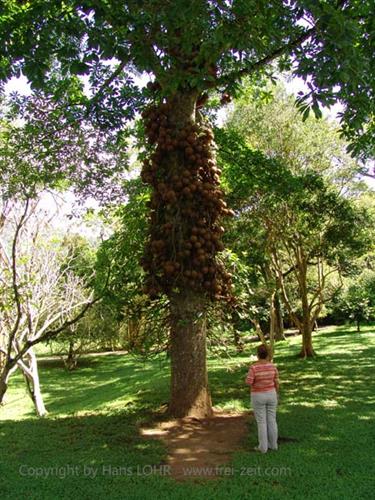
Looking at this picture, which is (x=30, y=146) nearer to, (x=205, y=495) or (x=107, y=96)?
(x=107, y=96)

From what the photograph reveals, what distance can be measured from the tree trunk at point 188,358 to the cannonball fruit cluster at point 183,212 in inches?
10.2

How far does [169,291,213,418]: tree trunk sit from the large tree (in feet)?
0.05

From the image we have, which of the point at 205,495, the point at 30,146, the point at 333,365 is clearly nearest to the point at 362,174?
the point at 333,365

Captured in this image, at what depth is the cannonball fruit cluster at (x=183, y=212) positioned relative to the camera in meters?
6.50

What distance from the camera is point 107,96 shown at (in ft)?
24.0

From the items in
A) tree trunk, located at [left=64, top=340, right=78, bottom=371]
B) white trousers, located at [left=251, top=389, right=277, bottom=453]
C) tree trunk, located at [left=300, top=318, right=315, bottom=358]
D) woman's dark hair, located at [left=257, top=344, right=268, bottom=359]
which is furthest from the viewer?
tree trunk, located at [left=64, top=340, right=78, bottom=371]

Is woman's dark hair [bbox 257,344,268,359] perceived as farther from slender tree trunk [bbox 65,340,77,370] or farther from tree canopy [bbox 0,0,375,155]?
slender tree trunk [bbox 65,340,77,370]

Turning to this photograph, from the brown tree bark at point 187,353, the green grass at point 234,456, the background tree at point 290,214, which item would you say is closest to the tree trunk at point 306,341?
the background tree at point 290,214

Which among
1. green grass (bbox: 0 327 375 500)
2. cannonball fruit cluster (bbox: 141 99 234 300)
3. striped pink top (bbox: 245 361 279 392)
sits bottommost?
green grass (bbox: 0 327 375 500)

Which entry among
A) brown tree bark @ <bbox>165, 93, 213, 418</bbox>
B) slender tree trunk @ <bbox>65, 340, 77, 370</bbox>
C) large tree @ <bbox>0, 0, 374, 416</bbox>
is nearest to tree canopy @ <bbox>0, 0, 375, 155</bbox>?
large tree @ <bbox>0, 0, 374, 416</bbox>

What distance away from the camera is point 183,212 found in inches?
260

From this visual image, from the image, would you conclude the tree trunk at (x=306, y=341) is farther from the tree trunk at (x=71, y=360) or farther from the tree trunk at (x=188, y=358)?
the tree trunk at (x=71, y=360)

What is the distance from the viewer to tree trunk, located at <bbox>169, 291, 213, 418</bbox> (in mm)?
6605

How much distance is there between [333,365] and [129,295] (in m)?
8.42
